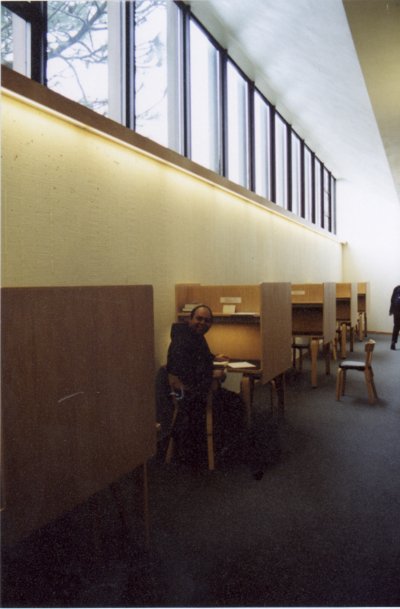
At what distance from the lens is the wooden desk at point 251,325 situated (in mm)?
4406

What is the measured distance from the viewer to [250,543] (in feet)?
8.59

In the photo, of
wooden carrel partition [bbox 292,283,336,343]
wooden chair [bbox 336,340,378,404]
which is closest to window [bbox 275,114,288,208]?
wooden carrel partition [bbox 292,283,336,343]

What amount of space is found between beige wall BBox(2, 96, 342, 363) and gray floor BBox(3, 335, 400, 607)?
1528 millimetres

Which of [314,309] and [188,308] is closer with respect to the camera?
[188,308]

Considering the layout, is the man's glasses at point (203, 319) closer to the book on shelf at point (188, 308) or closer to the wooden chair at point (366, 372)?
the book on shelf at point (188, 308)

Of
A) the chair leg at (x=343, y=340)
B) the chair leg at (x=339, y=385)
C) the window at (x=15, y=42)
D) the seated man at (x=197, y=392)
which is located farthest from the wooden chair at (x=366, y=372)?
the window at (x=15, y=42)

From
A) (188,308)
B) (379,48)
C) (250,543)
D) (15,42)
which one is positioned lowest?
(250,543)

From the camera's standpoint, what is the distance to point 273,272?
8.02 m

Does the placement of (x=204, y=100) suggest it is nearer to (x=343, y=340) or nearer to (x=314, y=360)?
(x=314, y=360)

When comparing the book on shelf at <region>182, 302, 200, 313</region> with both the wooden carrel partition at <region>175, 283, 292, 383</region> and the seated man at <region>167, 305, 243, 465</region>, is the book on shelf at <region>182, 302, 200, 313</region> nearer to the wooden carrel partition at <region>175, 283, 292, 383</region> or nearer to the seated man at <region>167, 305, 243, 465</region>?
the wooden carrel partition at <region>175, 283, 292, 383</region>

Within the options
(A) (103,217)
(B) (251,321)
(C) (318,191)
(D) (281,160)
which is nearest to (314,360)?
(B) (251,321)

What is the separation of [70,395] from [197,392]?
1933 mm

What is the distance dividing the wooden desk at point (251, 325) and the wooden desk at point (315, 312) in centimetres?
198

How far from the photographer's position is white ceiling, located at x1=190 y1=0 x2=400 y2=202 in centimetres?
352
